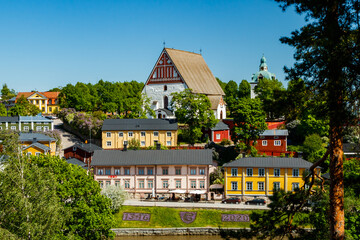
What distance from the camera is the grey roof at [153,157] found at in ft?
146

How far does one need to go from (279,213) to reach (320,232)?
251cm

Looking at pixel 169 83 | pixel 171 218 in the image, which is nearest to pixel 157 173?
pixel 171 218

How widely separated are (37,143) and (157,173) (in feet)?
56.3

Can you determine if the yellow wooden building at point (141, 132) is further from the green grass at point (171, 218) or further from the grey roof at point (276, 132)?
the green grass at point (171, 218)

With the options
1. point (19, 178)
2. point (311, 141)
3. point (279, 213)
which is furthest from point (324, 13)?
point (311, 141)

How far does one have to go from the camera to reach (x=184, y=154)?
149 feet

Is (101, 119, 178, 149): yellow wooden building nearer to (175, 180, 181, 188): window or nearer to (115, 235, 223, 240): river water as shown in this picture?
(175, 180, 181, 188): window

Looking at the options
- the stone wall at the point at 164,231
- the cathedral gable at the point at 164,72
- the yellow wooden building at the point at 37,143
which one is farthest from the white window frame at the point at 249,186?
the cathedral gable at the point at 164,72

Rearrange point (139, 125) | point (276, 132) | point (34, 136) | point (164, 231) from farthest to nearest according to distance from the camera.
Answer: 1. point (139, 125)
2. point (34, 136)
3. point (276, 132)
4. point (164, 231)

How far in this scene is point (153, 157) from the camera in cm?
4547

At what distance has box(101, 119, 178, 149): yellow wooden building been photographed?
56500 millimetres

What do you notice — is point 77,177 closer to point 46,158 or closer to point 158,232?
point 46,158

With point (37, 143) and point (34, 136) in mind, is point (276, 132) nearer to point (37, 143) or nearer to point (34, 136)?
point (37, 143)

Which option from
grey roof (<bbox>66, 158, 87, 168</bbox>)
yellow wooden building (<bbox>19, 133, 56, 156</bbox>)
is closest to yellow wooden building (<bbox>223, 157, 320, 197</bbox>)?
grey roof (<bbox>66, 158, 87, 168</bbox>)
